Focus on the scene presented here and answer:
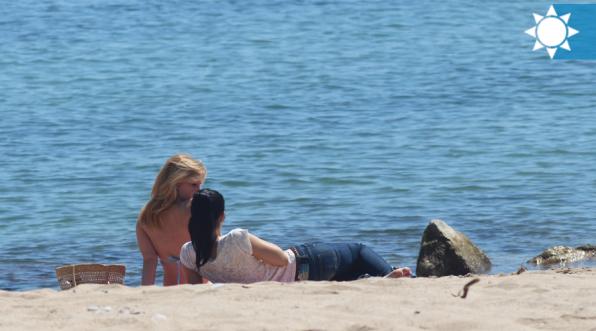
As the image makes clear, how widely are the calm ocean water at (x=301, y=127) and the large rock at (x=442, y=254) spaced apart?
1.10 meters

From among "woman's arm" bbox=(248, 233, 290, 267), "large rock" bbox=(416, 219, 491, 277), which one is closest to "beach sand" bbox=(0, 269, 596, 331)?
"woman's arm" bbox=(248, 233, 290, 267)

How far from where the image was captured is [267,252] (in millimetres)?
→ 7523

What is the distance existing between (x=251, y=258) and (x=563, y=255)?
12.1ft

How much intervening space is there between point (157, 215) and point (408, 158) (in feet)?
25.3

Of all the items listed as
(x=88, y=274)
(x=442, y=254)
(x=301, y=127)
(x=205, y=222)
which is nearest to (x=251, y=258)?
(x=205, y=222)

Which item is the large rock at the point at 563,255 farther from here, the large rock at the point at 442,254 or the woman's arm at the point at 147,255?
the woman's arm at the point at 147,255

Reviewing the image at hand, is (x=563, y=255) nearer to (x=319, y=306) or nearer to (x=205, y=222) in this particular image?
(x=205, y=222)

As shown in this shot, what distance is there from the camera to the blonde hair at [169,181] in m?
7.81

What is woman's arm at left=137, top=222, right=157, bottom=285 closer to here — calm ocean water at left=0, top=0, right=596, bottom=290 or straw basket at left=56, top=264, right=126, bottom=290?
straw basket at left=56, top=264, right=126, bottom=290

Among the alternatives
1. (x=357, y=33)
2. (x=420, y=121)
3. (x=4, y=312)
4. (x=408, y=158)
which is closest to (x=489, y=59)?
(x=357, y=33)

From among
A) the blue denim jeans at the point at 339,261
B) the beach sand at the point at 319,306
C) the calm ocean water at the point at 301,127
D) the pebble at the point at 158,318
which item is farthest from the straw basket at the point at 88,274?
the calm ocean water at the point at 301,127

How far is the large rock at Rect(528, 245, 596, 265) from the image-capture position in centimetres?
1027

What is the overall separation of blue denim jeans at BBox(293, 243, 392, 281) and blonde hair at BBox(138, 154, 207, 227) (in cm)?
79

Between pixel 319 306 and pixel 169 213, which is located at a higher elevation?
pixel 169 213
